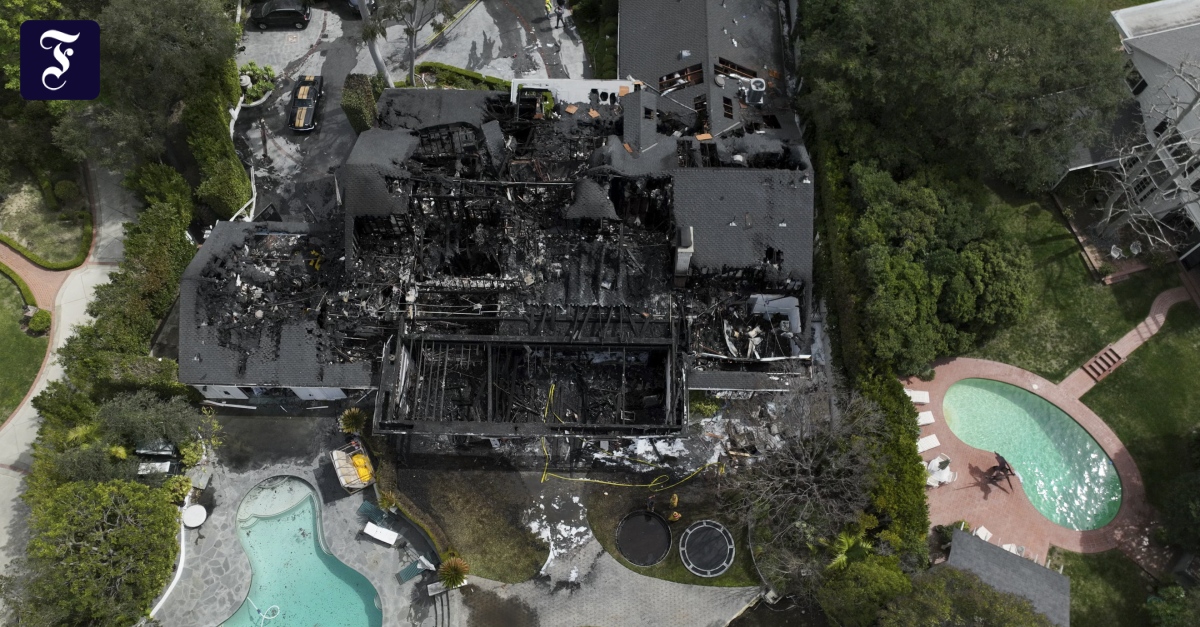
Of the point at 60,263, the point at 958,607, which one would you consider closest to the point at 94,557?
the point at 60,263

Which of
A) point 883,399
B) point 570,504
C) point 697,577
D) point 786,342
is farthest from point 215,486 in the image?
point 883,399

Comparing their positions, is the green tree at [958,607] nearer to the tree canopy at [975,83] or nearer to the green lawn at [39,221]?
the tree canopy at [975,83]

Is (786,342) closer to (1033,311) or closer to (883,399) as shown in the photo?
(883,399)

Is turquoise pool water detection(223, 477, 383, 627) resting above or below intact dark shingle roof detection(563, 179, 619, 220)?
below

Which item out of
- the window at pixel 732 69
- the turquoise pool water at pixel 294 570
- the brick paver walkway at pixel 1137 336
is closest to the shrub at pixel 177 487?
the turquoise pool water at pixel 294 570

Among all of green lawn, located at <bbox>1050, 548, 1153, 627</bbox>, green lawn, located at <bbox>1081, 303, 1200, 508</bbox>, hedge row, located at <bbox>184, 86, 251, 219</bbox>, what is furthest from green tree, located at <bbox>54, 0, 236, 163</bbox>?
green lawn, located at <bbox>1081, 303, 1200, 508</bbox>

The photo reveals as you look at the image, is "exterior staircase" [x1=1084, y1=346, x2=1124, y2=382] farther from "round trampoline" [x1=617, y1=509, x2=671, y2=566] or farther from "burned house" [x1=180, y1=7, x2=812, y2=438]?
"round trampoline" [x1=617, y1=509, x2=671, y2=566]

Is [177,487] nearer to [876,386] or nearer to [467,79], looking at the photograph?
[467,79]

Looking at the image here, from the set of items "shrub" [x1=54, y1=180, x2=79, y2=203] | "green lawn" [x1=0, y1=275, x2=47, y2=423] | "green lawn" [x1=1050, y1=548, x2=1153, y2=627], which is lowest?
"green lawn" [x1=1050, y1=548, x2=1153, y2=627]
